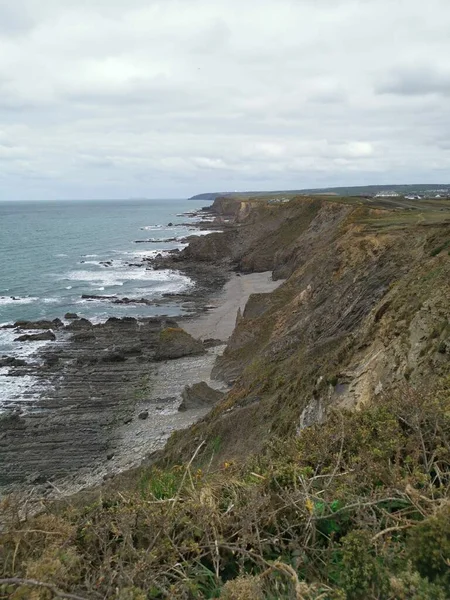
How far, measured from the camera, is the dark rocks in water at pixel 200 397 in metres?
22.5

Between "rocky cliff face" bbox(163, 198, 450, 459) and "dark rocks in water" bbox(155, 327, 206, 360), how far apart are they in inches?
173

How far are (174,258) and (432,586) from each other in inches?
2774

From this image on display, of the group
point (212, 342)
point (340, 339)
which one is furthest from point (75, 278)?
point (340, 339)

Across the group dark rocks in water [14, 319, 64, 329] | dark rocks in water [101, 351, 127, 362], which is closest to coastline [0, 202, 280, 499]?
dark rocks in water [101, 351, 127, 362]

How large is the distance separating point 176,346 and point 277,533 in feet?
91.8

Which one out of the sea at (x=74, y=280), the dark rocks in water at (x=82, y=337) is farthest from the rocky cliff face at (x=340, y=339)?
the sea at (x=74, y=280)

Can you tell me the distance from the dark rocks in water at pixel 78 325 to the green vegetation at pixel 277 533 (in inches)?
1380

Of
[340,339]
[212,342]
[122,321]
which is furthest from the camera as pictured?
[122,321]

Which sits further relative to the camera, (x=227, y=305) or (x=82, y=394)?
(x=227, y=305)

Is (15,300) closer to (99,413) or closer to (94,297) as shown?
(94,297)

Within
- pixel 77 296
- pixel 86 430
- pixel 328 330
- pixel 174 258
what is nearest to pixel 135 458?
pixel 86 430

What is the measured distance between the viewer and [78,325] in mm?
38469

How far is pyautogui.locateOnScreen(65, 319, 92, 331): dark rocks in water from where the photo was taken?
125 feet

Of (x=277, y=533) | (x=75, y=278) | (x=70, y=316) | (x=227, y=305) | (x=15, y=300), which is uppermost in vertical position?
(x=277, y=533)
